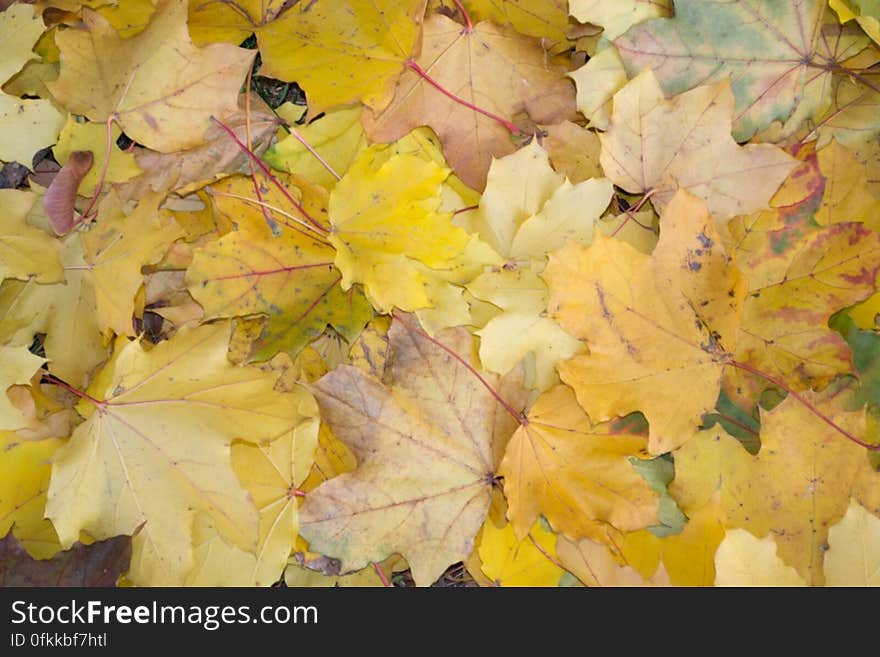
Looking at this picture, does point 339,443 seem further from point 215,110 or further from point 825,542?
point 825,542

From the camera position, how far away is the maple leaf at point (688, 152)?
4.42 ft

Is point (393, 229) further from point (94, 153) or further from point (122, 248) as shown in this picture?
point (94, 153)

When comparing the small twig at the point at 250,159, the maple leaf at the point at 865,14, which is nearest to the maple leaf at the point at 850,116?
the maple leaf at the point at 865,14

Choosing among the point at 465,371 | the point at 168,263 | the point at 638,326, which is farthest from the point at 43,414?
the point at 638,326

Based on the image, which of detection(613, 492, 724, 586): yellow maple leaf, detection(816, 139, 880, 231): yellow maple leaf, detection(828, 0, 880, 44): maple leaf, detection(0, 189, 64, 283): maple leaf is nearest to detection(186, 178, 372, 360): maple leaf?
detection(0, 189, 64, 283): maple leaf

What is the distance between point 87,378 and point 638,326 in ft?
2.99

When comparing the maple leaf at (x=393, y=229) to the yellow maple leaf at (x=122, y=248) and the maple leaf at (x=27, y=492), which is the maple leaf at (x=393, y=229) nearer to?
the yellow maple leaf at (x=122, y=248)

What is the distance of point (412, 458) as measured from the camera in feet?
4.39

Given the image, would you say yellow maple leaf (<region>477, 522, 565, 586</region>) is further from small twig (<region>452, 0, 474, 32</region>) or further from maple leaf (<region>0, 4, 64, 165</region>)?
maple leaf (<region>0, 4, 64, 165</region>)

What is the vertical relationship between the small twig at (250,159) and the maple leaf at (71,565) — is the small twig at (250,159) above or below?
above

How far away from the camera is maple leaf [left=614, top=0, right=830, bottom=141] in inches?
54.5

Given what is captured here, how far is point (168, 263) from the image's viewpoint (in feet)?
4.81

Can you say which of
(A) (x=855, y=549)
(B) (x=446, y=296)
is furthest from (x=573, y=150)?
(A) (x=855, y=549)

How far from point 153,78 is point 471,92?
1.75ft
